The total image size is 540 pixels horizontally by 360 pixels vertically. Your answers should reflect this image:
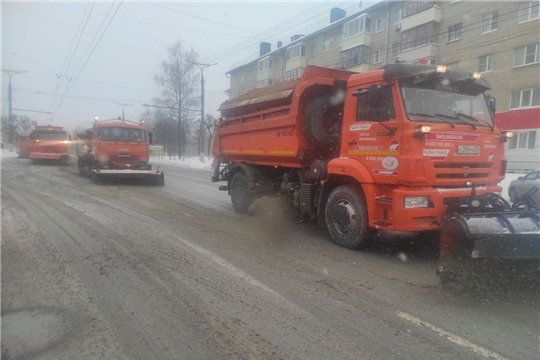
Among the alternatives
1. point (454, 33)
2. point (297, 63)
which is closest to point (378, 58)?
point (454, 33)

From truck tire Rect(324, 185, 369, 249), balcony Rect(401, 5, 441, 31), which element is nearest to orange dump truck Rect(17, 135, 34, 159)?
balcony Rect(401, 5, 441, 31)

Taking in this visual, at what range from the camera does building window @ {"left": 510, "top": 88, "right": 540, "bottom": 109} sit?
25031 millimetres

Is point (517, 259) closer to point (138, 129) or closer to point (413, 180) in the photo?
point (413, 180)

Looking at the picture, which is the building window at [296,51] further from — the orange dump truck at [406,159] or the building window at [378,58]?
the orange dump truck at [406,159]

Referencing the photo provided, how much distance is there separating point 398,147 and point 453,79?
1.41 meters

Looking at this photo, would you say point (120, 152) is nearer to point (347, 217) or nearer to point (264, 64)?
point (347, 217)

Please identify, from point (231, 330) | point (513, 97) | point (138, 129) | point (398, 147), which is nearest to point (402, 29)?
point (513, 97)

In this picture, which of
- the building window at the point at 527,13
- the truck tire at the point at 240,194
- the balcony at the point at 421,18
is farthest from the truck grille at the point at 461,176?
the balcony at the point at 421,18

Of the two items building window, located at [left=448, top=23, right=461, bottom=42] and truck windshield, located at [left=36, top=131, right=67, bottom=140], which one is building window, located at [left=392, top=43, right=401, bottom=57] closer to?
building window, located at [left=448, top=23, right=461, bottom=42]

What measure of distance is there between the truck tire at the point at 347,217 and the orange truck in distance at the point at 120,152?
30.6 feet

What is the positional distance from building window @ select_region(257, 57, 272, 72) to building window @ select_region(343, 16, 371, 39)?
13.0 m

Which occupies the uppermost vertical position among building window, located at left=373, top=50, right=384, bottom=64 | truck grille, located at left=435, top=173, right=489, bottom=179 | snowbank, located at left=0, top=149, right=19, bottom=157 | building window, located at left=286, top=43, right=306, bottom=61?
building window, located at left=286, top=43, right=306, bottom=61

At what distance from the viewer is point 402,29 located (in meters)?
30.4

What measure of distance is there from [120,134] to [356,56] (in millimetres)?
24537
